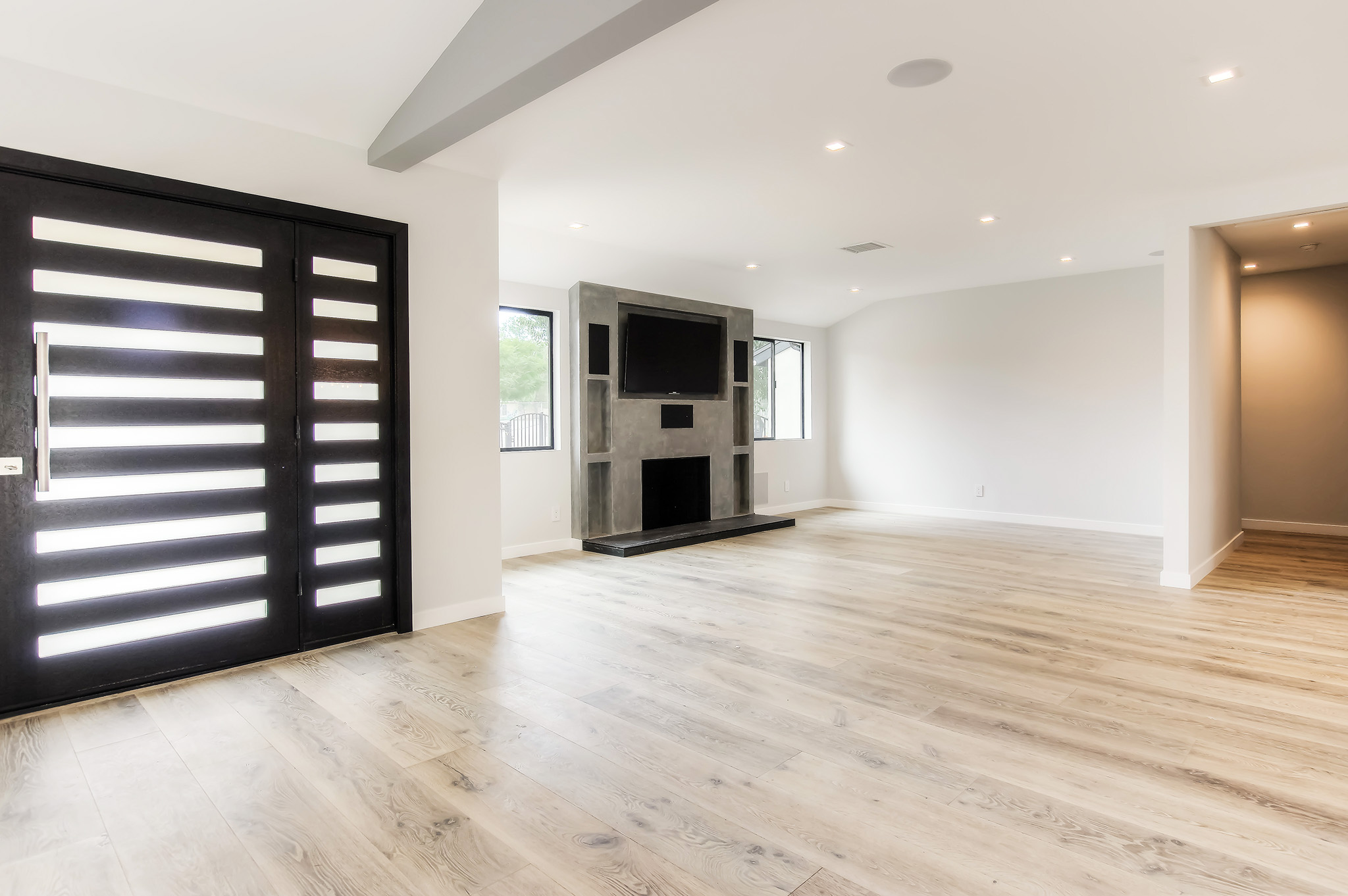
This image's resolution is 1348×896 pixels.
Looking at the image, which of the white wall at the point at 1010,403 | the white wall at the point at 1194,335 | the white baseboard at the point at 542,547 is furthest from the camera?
the white wall at the point at 1010,403

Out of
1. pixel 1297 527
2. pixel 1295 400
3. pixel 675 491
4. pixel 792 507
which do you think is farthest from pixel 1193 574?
pixel 792 507

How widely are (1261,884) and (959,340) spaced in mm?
7311

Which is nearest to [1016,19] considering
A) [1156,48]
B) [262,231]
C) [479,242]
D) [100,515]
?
[1156,48]

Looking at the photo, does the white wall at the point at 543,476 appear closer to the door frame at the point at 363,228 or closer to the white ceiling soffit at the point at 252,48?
the door frame at the point at 363,228

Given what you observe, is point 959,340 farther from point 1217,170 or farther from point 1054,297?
point 1217,170

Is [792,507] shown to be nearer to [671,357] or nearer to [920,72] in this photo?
[671,357]

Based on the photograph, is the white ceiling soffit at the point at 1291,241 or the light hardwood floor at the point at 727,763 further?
the white ceiling soffit at the point at 1291,241

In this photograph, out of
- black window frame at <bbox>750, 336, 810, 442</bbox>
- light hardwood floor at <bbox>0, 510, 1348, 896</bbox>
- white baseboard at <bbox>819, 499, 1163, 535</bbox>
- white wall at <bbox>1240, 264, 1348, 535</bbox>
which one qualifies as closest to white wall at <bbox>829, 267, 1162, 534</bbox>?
white baseboard at <bbox>819, 499, 1163, 535</bbox>

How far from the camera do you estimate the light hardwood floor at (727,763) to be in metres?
1.77

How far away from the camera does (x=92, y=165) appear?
288cm

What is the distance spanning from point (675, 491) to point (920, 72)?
504 centimetres

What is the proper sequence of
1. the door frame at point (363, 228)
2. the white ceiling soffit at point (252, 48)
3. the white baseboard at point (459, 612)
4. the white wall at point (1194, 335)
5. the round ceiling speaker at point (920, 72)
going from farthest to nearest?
the white wall at point (1194, 335)
the white baseboard at point (459, 612)
the round ceiling speaker at point (920, 72)
the door frame at point (363, 228)
the white ceiling soffit at point (252, 48)

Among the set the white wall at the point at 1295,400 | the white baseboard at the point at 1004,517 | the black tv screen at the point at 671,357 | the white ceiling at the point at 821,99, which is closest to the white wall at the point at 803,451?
the white baseboard at the point at 1004,517

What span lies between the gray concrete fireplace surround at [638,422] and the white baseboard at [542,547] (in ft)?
0.38
